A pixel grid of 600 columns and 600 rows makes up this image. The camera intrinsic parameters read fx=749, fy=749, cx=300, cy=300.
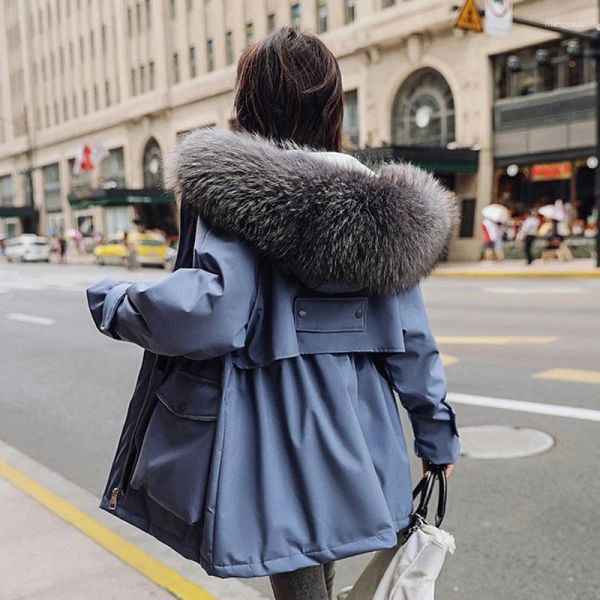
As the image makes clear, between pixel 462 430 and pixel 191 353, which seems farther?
pixel 462 430

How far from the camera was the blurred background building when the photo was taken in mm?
25156

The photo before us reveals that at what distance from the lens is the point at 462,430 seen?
217 inches

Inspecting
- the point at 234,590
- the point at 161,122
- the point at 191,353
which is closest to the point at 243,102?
the point at 191,353

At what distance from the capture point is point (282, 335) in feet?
5.73

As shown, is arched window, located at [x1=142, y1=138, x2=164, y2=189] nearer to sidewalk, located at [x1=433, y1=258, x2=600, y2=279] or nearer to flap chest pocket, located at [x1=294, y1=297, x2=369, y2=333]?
sidewalk, located at [x1=433, y1=258, x2=600, y2=279]

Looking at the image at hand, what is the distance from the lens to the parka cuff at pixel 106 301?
1.82 metres

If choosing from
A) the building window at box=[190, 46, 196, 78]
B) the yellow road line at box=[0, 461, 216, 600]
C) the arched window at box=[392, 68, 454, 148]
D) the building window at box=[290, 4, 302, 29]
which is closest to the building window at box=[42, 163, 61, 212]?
the building window at box=[190, 46, 196, 78]

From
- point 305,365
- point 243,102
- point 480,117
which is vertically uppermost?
point 480,117

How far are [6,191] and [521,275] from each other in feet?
189

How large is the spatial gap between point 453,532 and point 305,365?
2.40 meters

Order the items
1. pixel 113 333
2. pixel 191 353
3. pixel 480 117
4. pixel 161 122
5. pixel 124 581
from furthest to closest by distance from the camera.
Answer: pixel 161 122
pixel 480 117
pixel 124 581
pixel 113 333
pixel 191 353

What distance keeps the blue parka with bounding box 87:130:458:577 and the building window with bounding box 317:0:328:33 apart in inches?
1323

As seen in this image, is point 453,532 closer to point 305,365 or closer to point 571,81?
point 305,365

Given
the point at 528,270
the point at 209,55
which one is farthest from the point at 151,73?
the point at 528,270
